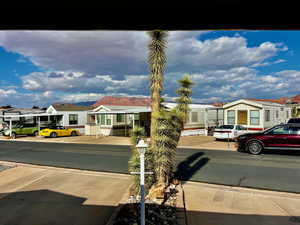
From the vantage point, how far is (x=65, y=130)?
24.8 metres

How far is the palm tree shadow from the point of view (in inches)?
307

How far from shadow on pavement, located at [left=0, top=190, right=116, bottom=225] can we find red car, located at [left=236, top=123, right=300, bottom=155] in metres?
9.70

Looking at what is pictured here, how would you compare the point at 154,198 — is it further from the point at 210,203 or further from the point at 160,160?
the point at 210,203

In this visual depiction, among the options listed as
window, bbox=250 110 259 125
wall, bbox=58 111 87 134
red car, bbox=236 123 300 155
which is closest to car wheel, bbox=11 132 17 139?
wall, bbox=58 111 87 134

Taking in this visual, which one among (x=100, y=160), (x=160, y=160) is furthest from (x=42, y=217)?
(x=100, y=160)

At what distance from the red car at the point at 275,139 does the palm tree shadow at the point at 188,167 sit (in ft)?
10.4

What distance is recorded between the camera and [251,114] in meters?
19.2

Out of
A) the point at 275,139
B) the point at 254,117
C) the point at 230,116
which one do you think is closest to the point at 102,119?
the point at 230,116

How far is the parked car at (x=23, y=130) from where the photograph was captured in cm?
2448

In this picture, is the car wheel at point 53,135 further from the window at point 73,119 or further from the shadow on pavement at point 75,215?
the shadow on pavement at point 75,215

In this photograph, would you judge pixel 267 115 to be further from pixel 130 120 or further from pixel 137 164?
pixel 137 164

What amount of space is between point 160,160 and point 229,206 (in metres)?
2.06

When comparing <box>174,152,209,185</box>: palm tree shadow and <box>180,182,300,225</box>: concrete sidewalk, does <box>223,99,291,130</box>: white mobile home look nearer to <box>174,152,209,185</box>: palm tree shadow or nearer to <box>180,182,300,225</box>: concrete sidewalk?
<box>174,152,209,185</box>: palm tree shadow
